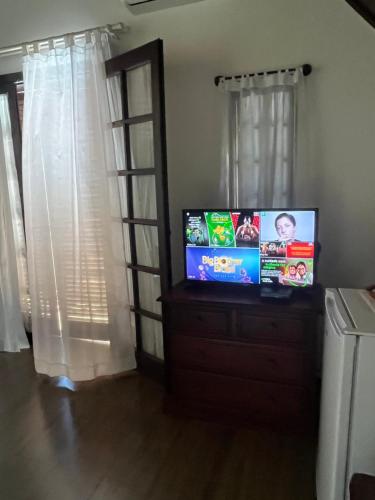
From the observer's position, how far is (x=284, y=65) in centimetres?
216

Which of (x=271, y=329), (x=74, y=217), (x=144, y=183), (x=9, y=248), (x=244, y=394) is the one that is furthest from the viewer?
(x=9, y=248)

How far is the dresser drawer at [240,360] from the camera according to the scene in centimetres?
190

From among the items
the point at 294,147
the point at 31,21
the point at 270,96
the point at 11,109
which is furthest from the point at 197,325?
the point at 31,21

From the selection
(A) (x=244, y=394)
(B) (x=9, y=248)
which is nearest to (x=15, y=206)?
(B) (x=9, y=248)

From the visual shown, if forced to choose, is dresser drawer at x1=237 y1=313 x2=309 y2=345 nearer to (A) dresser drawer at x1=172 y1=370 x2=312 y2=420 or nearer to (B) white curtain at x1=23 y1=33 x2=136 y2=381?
(A) dresser drawer at x1=172 y1=370 x2=312 y2=420

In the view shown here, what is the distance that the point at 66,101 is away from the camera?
244 centimetres

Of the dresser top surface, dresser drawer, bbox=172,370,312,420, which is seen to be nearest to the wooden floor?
dresser drawer, bbox=172,370,312,420

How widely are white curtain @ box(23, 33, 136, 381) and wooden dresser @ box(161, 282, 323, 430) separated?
0.61m

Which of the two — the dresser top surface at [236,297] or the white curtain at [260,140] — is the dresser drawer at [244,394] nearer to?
the dresser top surface at [236,297]

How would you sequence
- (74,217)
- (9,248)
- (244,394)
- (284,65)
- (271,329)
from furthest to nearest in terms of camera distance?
(9,248) < (74,217) < (284,65) < (244,394) < (271,329)

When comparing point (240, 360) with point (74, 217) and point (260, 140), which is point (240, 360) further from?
point (74, 217)

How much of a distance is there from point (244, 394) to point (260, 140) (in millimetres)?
1497

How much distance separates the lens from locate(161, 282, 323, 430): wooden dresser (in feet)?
6.18

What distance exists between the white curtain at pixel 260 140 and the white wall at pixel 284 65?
105 mm
